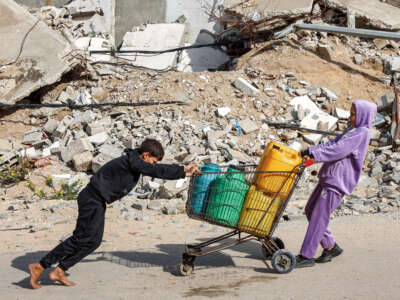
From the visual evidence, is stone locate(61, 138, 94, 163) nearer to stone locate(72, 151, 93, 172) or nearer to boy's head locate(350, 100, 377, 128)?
stone locate(72, 151, 93, 172)

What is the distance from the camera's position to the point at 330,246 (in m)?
4.96

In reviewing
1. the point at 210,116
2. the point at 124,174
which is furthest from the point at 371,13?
the point at 124,174

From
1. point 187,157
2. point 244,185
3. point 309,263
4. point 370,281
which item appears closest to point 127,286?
point 244,185

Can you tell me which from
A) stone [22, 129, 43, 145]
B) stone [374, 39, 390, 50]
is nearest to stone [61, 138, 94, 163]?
stone [22, 129, 43, 145]

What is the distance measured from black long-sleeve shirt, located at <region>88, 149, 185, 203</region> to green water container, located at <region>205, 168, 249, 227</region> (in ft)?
1.14

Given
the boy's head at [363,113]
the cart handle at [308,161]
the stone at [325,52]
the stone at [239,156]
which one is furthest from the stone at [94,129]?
the boy's head at [363,113]

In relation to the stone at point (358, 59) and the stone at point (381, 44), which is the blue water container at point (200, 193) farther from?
the stone at point (381, 44)

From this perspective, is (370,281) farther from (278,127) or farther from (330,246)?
(278,127)

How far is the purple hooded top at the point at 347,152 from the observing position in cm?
450

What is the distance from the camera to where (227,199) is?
438cm

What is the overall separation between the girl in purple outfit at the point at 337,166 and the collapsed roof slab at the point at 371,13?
322 inches

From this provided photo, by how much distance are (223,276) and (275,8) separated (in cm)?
847

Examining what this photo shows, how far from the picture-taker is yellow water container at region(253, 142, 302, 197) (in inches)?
173

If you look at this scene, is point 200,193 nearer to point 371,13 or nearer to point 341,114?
point 341,114
